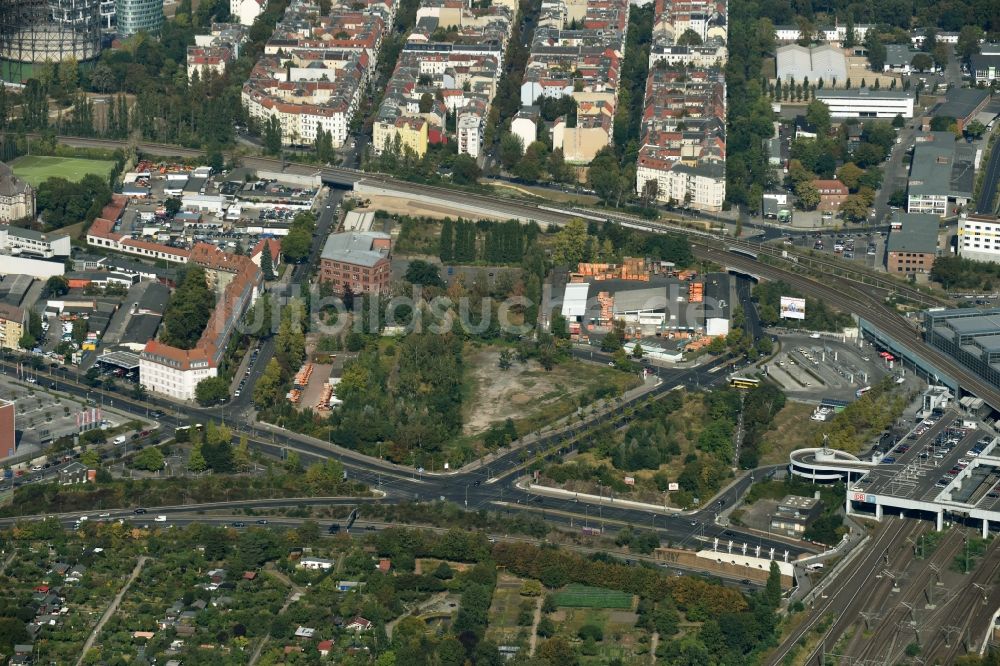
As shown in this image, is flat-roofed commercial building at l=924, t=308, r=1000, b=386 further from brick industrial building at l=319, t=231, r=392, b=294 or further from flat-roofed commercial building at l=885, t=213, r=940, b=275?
brick industrial building at l=319, t=231, r=392, b=294

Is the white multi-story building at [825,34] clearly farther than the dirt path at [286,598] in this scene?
Yes

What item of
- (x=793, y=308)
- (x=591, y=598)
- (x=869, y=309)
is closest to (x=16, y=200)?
(x=793, y=308)

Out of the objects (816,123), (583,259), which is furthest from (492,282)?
(816,123)

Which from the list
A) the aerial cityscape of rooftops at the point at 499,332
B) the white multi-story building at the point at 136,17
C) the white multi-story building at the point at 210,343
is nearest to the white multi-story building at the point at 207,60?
the aerial cityscape of rooftops at the point at 499,332

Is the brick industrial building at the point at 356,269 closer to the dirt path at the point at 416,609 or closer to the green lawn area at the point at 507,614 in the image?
the green lawn area at the point at 507,614

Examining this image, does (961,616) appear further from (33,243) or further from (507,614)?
(33,243)
